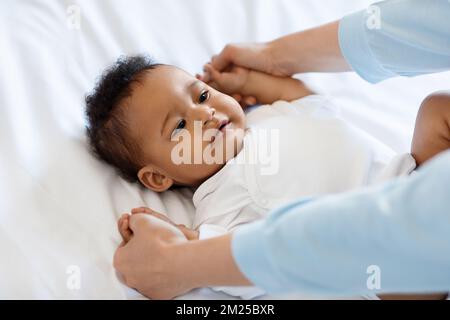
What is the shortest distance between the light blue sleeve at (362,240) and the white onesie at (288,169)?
29 cm

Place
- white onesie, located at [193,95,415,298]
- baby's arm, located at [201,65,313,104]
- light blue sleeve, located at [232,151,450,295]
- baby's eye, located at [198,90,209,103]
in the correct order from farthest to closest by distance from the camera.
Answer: baby's arm, located at [201,65,313,104], baby's eye, located at [198,90,209,103], white onesie, located at [193,95,415,298], light blue sleeve, located at [232,151,450,295]

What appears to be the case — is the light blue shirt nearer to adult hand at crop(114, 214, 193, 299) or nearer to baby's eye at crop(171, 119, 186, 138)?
adult hand at crop(114, 214, 193, 299)

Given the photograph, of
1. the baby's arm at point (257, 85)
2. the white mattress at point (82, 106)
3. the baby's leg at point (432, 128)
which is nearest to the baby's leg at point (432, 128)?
the baby's leg at point (432, 128)

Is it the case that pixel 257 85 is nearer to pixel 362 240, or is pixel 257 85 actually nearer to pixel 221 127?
pixel 221 127

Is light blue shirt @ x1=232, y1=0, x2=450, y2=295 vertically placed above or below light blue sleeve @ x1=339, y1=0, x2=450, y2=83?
below

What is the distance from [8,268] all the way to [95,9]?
65cm

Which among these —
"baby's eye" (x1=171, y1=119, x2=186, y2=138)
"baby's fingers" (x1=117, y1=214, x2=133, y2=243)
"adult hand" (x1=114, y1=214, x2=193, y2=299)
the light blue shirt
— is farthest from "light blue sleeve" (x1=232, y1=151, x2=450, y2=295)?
"baby's eye" (x1=171, y1=119, x2=186, y2=138)

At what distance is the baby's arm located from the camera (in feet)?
4.09

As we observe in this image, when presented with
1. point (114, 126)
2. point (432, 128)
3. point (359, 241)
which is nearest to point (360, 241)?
point (359, 241)

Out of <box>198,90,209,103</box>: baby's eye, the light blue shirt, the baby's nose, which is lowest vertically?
the light blue shirt

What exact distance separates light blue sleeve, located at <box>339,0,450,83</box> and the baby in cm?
9

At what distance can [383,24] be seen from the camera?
1.08 m

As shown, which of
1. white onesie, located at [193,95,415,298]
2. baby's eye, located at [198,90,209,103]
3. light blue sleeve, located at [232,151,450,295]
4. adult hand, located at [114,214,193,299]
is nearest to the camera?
light blue sleeve, located at [232,151,450,295]

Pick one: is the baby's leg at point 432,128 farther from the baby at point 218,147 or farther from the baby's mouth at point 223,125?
the baby's mouth at point 223,125
